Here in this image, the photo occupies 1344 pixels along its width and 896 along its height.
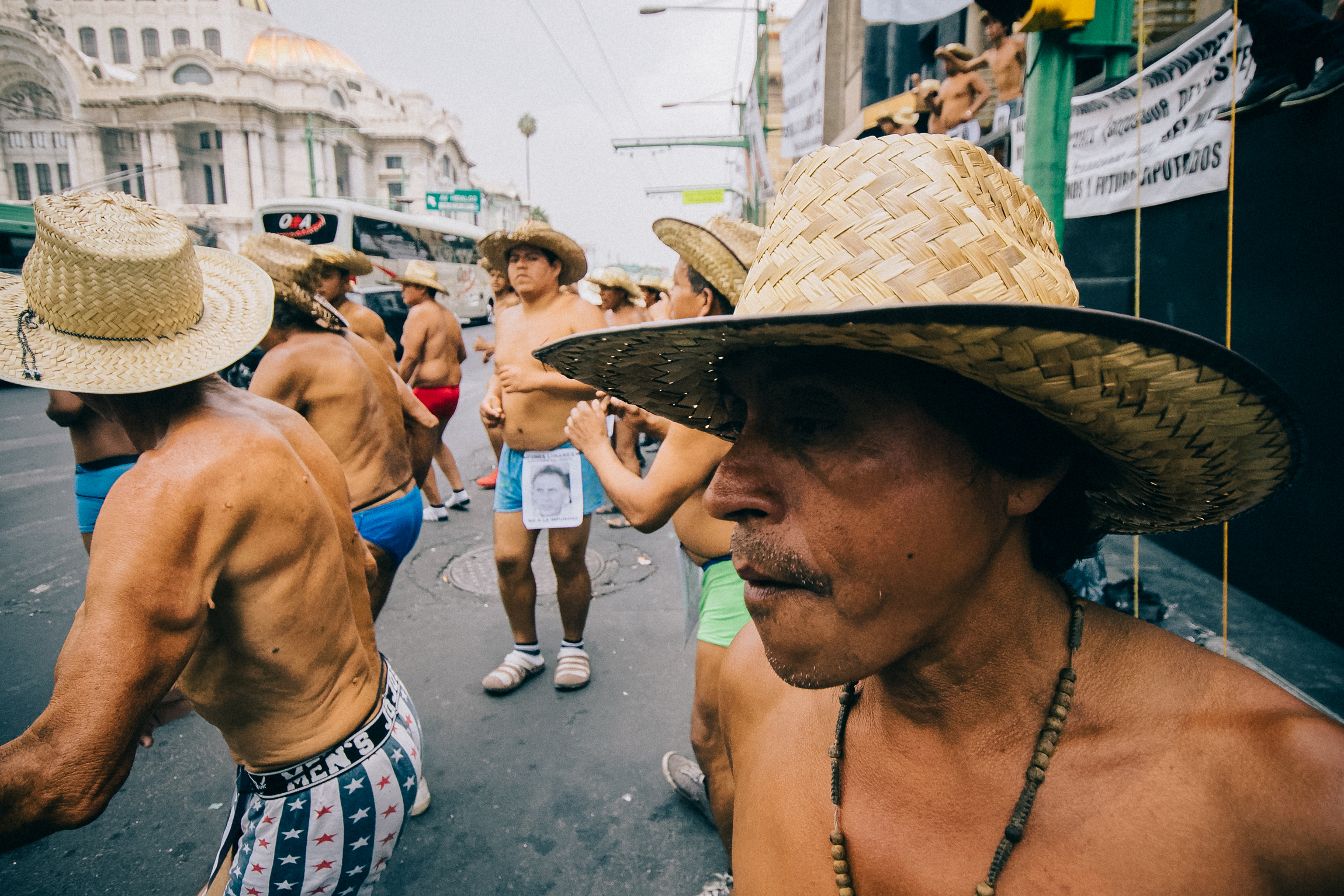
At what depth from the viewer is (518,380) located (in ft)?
13.5

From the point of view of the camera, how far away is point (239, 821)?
1928mm

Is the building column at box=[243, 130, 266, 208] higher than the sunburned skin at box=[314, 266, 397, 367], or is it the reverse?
the building column at box=[243, 130, 266, 208]

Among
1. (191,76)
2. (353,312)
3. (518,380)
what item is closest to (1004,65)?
(518,380)

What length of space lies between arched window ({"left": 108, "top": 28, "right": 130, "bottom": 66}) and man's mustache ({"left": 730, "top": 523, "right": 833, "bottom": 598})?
284ft

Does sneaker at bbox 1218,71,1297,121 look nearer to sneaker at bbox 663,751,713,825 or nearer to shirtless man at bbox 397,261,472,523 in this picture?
sneaker at bbox 663,751,713,825

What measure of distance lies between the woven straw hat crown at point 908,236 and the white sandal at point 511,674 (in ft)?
11.4

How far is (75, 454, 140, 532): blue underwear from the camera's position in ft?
11.6

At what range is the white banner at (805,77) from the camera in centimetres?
836

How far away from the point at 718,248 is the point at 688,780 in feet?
7.67

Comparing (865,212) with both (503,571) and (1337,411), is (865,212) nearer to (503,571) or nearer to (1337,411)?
(503,571)

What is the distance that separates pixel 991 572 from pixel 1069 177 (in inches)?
243

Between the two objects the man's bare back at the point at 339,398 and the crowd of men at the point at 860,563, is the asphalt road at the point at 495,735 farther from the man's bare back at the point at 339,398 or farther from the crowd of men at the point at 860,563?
the man's bare back at the point at 339,398

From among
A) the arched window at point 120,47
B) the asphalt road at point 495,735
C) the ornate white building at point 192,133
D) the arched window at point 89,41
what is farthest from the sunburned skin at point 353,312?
the arched window at point 89,41

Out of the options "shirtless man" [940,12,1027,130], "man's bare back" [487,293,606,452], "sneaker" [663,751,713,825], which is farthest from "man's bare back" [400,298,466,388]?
"shirtless man" [940,12,1027,130]
